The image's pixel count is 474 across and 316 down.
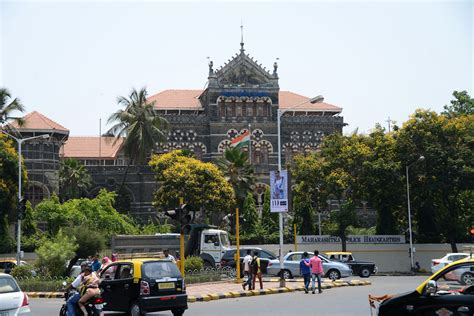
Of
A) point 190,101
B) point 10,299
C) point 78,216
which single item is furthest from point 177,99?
point 10,299

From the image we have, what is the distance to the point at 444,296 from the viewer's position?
11.5 meters

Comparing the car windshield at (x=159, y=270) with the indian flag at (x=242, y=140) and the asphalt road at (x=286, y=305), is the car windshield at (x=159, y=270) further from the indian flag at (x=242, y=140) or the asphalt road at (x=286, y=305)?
the indian flag at (x=242, y=140)

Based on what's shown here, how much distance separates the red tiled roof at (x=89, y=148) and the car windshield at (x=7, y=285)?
183ft

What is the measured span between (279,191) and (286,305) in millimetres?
8303

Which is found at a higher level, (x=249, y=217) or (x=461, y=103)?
(x=461, y=103)

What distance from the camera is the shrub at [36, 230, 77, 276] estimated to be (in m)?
29.0

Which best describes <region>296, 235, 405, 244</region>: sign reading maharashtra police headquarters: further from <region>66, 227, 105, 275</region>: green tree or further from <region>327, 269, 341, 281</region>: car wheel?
<region>66, 227, 105, 275</region>: green tree

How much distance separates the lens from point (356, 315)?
17484 millimetres

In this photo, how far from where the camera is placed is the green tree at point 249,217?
181 feet

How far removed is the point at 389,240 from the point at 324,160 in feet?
24.5

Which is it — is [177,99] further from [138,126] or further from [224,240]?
[224,240]

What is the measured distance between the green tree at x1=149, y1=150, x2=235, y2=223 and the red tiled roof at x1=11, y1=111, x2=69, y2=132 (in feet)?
45.3

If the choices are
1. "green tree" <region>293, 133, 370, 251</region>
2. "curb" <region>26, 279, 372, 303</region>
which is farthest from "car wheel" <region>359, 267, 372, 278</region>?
"green tree" <region>293, 133, 370, 251</region>

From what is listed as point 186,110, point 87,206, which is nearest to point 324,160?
point 87,206
